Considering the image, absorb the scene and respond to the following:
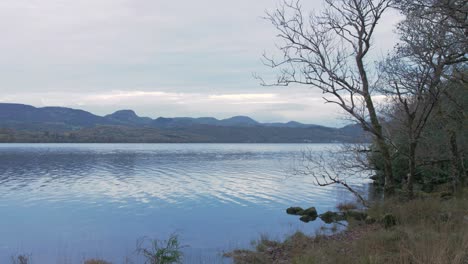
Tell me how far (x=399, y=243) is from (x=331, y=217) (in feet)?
48.6

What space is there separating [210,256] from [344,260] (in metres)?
8.42

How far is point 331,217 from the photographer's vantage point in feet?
80.3

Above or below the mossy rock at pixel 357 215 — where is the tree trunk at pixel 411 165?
above

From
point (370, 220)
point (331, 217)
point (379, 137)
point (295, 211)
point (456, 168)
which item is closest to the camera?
point (379, 137)

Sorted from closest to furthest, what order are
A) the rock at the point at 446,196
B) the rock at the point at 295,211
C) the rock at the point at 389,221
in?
the rock at the point at 389,221
the rock at the point at 446,196
the rock at the point at 295,211

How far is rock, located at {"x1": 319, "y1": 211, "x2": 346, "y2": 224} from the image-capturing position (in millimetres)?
23844

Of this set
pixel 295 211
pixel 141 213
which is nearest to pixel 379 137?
pixel 295 211

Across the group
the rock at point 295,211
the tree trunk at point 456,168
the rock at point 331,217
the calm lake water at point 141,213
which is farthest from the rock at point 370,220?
the rock at point 295,211

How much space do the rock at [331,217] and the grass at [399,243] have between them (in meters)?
3.49

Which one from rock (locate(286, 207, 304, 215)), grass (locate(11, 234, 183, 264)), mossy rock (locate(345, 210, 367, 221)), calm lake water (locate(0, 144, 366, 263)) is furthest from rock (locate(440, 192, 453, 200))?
grass (locate(11, 234, 183, 264))

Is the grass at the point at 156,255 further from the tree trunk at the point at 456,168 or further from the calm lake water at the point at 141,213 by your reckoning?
the tree trunk at the point at 456,168

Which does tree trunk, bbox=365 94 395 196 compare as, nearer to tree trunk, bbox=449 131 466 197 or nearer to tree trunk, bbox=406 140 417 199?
tree trunk, bbox=406 140 417 199

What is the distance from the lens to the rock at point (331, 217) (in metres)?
23.8

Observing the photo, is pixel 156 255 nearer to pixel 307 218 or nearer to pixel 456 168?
pixel 307 218
